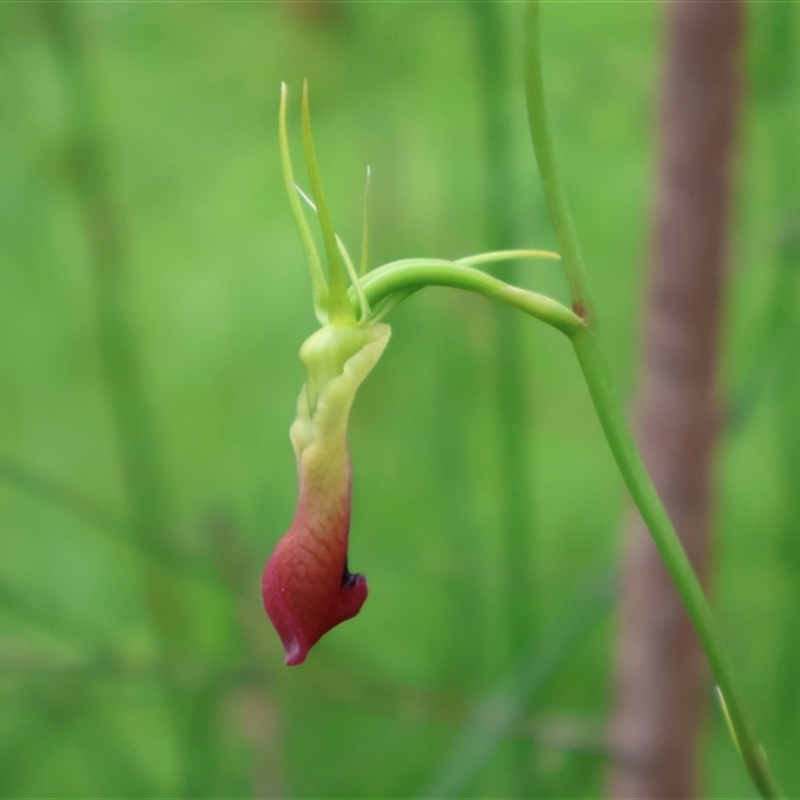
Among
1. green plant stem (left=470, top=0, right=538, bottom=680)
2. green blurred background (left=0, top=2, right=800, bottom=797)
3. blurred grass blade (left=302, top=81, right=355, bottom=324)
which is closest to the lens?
blurred grass blade (left=302, top=81, right=355, bottom=324)

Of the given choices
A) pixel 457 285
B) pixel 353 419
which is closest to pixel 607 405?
pixel 457 285

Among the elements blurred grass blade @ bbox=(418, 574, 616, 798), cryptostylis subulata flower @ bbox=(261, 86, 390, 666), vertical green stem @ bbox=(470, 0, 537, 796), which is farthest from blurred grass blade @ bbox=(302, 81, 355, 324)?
blurred grass blade @ bbox=(418, 574, 616, 798)

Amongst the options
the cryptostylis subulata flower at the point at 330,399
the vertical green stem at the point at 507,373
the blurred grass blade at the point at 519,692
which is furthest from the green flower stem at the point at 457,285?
the blurred grass blade at the point at 519,692

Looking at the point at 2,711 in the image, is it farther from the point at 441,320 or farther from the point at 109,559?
the point at 441,320

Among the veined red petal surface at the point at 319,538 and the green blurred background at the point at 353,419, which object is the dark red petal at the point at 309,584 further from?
the green blurred background at the point at 353,419

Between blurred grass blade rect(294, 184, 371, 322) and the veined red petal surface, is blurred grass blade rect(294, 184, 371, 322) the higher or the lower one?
the higher one

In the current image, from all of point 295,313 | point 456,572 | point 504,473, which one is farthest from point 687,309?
point 295,313

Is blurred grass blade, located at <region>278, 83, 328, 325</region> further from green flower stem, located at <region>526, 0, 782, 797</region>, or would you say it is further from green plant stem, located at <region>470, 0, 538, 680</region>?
green plant stem, located at <region>470, 0, 538, 680</region>
